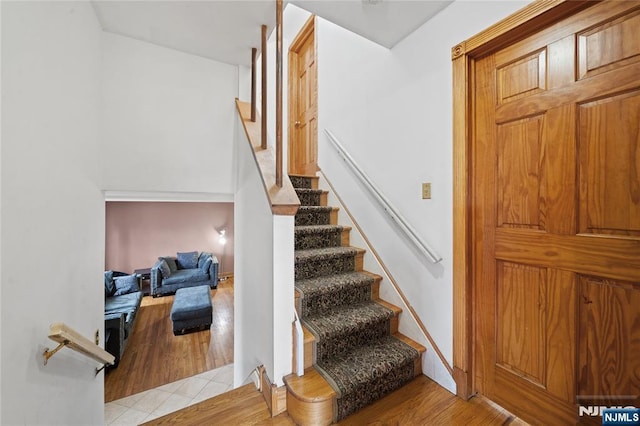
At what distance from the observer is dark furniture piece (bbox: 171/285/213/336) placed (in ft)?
14.6

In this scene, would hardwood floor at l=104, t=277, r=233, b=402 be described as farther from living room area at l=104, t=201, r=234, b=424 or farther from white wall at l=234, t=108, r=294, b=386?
white wall at l=234, t=108, r=294, b=386

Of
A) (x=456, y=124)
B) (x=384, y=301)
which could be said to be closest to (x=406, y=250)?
(x=384, y=301)

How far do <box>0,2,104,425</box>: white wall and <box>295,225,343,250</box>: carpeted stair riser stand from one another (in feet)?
4.53

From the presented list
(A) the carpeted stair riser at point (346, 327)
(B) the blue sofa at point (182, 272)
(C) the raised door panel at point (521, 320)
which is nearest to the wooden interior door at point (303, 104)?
(A) the carpeted stair riser at point (346, 327)

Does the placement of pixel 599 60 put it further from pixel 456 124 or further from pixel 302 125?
pixel 302 125

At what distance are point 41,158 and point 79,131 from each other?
504 mm

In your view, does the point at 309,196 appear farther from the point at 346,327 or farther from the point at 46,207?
the point at 46,207

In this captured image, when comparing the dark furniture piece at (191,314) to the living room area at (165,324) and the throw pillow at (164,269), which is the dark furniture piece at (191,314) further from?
the throw pillow at (164,269)

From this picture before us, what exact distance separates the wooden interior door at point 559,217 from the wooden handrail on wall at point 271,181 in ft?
3.43

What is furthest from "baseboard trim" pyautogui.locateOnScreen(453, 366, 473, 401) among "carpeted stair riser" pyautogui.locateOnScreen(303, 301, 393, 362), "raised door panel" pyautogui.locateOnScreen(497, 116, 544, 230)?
"raised door panel" pyautogui.locateOnScreen(497, 116, 544, 230)

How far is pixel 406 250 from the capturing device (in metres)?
1.84

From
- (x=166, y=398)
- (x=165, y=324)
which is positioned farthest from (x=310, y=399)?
(x=165, y=324)

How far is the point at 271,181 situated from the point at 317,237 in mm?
924

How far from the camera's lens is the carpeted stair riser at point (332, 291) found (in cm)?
171
